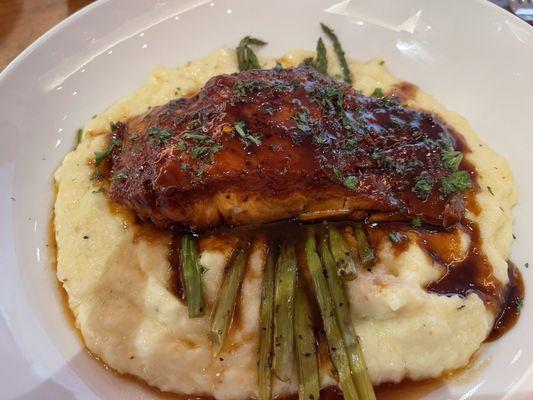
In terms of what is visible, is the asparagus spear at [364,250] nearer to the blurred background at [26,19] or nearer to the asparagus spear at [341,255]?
the asparagus spear at [341,255]

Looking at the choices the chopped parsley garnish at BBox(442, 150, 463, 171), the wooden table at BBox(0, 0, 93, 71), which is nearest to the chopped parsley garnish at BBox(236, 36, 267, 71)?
the chopped parsley garnish at BBox(442, 150, 463, 171)

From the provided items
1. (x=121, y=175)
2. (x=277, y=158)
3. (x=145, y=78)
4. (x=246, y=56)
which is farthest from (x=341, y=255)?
(x=145, y=78)

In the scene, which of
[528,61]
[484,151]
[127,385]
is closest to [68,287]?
[127,385]

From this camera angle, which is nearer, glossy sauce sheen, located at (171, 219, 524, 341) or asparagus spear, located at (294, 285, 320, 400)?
asparagus spear, located at (294, 285, 320, 400)

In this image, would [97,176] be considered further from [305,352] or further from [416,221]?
[416,221]

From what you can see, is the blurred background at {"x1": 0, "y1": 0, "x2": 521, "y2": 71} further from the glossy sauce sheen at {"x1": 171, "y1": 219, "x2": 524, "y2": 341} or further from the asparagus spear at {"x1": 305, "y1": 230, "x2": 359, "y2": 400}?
the asparagus spear at {"x1": 305, "y1": 230, "x2": 359, "y2": 400}

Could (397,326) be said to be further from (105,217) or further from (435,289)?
(105,217)

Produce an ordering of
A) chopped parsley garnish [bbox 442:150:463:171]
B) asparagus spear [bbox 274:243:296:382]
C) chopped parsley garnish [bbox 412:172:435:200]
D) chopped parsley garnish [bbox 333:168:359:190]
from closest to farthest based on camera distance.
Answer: asparagus spear [bbox 274:243:296:382] → chopped parsley garnish [bbox 333:168:359:190] → chopped parsley garnish [bbox 412:172:435:200] → chopped parsley garnish [bbox 442:150:463:171]
